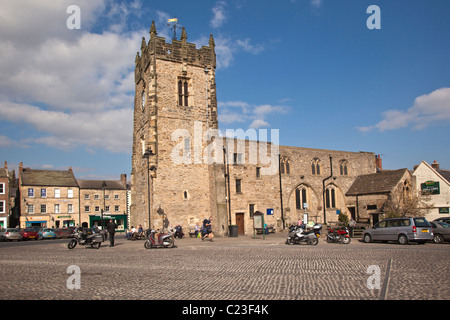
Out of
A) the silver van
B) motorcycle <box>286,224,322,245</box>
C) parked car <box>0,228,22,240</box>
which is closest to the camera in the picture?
the silver van

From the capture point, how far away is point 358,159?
40906mm

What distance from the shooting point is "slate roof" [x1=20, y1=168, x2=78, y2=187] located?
50031 millimetres

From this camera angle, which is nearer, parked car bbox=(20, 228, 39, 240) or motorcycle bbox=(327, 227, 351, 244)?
motorcycle bbox=(327, 227, 351, 244)

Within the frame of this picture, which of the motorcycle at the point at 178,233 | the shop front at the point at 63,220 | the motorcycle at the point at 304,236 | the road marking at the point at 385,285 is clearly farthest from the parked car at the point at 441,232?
the shop front at the point at 63,220

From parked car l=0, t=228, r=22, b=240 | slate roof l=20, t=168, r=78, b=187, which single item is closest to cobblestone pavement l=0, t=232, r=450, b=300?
parked car l=0, t=228, r=22, b=240

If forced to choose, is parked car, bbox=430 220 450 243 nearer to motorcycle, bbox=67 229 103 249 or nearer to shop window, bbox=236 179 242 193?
shop window, bbox=236 179 242 193

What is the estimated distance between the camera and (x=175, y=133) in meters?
29.3

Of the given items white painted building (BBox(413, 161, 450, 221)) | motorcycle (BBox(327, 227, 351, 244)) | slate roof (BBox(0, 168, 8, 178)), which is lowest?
motorcycle (BBox(327, 227, 351, 244))

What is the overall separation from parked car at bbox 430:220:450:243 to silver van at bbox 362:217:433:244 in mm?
1362

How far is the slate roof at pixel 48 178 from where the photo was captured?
50031mm

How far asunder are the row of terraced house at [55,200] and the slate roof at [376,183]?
29573mm

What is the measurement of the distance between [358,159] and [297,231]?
23.7m

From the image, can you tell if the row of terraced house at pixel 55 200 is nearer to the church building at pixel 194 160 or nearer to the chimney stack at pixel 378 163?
the church building at pixel 194 160
